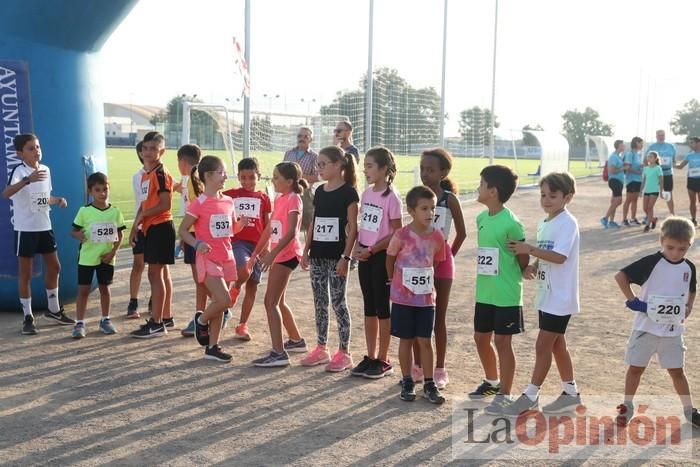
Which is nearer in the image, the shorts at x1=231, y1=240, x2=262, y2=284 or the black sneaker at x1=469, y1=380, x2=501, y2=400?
the black sneaker at x1=469, y1=380, x2=501, y2=400

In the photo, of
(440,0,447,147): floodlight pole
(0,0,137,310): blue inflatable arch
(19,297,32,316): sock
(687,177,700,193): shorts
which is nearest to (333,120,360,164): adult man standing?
(0,0,137,310): blue inflatable arch

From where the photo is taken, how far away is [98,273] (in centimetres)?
675

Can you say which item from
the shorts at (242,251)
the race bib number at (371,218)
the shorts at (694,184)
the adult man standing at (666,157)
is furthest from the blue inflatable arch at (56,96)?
the adult man standing at (666,157)

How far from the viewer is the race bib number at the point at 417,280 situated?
16.5 ft

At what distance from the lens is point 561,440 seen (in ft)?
14.7

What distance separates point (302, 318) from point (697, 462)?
4.17 meters

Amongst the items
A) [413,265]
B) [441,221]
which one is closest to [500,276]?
[413,265]

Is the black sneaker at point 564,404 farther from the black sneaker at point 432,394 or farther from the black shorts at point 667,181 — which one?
the black shorts at point 667,181

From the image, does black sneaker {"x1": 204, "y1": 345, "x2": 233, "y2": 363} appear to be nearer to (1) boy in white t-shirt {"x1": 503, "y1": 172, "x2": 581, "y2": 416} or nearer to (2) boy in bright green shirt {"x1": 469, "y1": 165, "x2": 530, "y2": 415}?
(2) boy in bright green shirt {"x1": 469, "y1": 165, "x2": 530, "y2": 415}

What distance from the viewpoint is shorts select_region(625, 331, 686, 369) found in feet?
15.2

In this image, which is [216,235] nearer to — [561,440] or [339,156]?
[339,156]

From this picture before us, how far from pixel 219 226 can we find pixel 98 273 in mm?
1410

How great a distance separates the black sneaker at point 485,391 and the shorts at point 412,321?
52 centimetres

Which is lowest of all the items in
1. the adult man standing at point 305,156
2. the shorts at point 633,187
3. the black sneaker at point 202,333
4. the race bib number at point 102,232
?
the black sneaker at point 202,333
